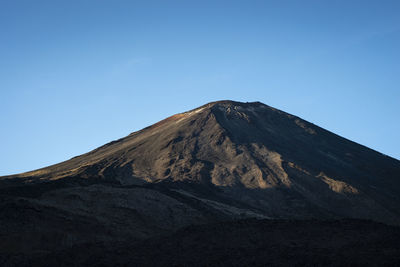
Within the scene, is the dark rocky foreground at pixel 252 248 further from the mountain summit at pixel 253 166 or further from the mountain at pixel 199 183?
the mountain summit at pixel 253 166

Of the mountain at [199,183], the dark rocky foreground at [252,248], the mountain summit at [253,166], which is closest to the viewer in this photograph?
the dark rocky foreground at [252,248]

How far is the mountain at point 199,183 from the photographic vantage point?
3288 cm

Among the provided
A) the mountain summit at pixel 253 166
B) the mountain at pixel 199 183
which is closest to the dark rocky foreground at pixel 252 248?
the mountain at pixel 199 183

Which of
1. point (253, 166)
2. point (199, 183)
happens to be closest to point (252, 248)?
point (199, 183)

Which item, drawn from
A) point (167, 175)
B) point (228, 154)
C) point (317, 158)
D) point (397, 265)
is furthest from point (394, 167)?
point (397, 265)

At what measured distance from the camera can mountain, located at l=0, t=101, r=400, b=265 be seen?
32.9 meters

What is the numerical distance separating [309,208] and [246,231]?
837 inches

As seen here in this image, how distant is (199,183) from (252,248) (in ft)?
88.1

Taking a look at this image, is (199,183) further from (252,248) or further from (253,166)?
(252,248)

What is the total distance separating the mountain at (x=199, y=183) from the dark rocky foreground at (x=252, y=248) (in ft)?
9.29

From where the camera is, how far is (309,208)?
1916 inches

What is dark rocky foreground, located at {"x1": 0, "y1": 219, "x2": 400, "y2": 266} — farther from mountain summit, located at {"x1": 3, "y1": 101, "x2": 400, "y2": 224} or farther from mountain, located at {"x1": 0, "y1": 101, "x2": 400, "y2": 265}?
mountain summit, located at {"x1": 3, "y1": 101, "x2": 400, "y2": 224}

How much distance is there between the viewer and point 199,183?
52.3 meters

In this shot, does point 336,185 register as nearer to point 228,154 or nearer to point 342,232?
point 228,154
